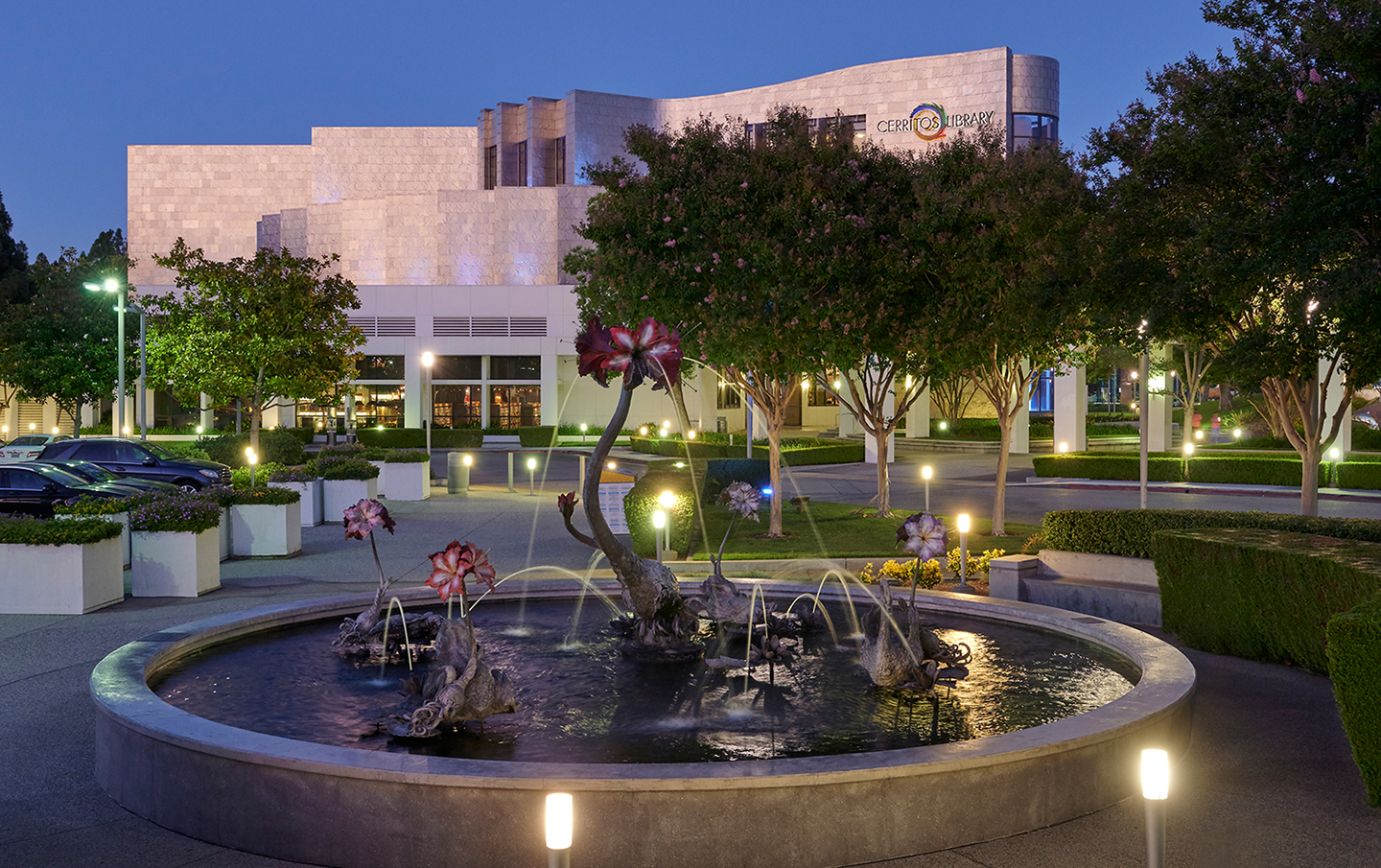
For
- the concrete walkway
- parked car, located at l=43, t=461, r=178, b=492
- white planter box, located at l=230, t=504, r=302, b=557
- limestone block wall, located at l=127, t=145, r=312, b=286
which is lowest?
the concrete walkway

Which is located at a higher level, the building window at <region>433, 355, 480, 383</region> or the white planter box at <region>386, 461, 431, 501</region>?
the building window at <region>433, 355, 480, 383</region>

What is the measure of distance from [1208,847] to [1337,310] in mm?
7781

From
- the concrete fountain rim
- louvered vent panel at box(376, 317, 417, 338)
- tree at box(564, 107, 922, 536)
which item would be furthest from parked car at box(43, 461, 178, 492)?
louvered vent panel at box(376, 317, 417, 338)

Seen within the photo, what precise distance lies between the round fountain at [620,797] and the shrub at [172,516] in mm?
7701

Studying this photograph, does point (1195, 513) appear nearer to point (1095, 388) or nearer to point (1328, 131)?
point (1328, 131)

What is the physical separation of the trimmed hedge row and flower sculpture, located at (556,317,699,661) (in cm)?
461

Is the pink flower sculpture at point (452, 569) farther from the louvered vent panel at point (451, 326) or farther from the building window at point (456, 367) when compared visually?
the building window at point (456, 367)

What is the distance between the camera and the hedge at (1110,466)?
103 ft

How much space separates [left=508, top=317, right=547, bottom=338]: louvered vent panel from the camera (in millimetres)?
61750

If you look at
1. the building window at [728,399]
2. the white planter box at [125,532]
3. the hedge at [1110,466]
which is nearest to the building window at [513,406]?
the building window at [728,399]

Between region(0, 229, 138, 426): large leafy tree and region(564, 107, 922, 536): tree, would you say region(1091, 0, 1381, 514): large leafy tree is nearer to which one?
region(564, 107, 922, 536): tree

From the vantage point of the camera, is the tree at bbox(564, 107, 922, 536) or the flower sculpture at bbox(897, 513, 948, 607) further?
the tree at bbox(564, 107, 922, 536)

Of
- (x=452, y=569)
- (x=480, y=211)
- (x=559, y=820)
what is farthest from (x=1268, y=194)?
(x=480, y=211)

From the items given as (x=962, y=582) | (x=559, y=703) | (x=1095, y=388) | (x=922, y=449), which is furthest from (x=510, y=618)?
(x=1095, y=388)
